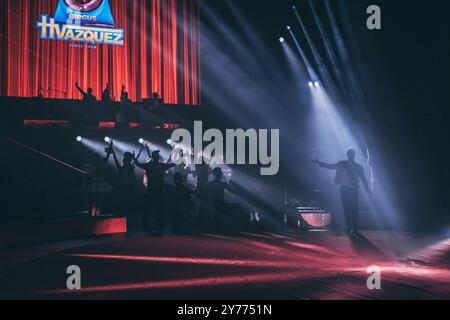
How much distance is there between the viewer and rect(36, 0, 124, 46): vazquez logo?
1619 centimetres

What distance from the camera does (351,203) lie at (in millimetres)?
8562

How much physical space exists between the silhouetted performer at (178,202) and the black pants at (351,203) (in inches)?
121

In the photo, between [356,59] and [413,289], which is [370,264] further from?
[356,59]

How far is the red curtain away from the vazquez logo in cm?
24

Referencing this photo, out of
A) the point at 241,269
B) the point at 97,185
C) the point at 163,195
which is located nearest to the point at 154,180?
the point at 163,195

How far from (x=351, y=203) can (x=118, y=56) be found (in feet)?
40.0

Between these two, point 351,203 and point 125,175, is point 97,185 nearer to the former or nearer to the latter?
point 125,175

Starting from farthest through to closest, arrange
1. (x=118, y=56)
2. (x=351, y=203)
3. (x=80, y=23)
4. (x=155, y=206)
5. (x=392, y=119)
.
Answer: (x=118, y=56) → (x=80, y=23) → (x=392, y=119) → (x=155, y=206) → (x=351, y=203)

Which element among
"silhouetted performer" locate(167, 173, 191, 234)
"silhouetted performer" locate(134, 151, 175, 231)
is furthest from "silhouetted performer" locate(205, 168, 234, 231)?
"silhouetted performer" locate(134, 151, 175, 231)

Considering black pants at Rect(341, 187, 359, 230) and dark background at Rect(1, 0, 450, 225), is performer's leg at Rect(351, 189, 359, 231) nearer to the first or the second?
black pants at Rect(341, 187, 359, 230)

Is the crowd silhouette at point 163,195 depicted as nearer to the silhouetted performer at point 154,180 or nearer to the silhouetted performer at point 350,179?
the silhouetted performer at point 154,180

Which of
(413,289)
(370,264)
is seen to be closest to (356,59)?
(370,264)
